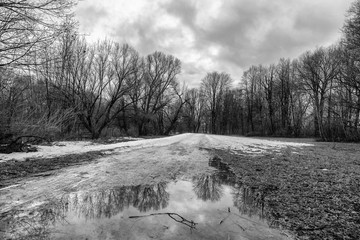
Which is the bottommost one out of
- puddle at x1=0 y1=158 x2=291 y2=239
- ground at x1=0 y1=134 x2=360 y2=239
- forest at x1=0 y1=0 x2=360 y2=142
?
puddle at x1=0 y1=158 x2=291 y2=239

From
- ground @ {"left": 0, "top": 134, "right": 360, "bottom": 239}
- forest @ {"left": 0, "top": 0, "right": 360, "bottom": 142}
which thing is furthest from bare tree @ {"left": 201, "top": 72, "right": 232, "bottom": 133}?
ground @ {"left": 0, "top": 134, "right": 360, "bottom": 239}

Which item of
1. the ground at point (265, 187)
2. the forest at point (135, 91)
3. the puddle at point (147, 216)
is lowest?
the puddle at point (147, 216)

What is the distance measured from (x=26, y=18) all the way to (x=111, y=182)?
607cm

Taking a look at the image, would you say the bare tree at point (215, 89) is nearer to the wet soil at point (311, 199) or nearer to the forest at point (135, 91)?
the forest at point (135, 91)

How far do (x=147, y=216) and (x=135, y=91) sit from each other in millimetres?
31273

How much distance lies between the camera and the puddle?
253 centimetres

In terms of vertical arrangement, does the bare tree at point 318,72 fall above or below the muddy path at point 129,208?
above

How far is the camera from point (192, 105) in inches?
2689

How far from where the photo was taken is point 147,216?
3.05m

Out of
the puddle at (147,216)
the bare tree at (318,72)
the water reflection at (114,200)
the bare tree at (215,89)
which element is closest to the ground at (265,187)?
the puddle at (147,216)

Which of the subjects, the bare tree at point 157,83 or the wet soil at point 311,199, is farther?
the bare tree at point 157,83

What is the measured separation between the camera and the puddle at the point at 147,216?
8.30 ft

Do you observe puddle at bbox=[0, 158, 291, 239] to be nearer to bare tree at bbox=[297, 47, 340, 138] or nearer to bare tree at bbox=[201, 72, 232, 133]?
bare tree at bbox=[297, 47, 340, 138]

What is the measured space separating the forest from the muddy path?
5129mm
